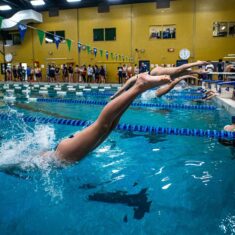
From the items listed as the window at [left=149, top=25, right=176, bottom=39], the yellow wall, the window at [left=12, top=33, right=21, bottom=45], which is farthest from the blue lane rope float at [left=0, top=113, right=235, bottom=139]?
the window at [left=12, top=33, right=21, bottom=45]

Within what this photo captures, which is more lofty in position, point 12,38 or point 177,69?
point 12,38

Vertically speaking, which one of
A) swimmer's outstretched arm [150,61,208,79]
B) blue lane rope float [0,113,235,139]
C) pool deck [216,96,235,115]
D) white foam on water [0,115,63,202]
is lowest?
white foam on water [0,115,63,202]

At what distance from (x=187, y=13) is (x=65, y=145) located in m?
19.3

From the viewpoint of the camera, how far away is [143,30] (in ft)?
67.8

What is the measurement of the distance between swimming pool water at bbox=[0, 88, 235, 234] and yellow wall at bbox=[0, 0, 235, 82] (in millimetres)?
16355

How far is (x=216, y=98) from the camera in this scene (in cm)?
893

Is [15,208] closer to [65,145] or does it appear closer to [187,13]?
[65,145]

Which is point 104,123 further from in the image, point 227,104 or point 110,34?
point 110,34

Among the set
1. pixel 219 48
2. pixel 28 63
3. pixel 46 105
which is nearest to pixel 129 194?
pixel 46 105

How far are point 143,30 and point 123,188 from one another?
1919 centimetres

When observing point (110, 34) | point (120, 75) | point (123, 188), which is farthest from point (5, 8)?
point (123, 188)

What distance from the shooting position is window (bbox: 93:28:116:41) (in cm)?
2133

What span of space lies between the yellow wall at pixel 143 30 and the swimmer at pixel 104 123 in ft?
61.0

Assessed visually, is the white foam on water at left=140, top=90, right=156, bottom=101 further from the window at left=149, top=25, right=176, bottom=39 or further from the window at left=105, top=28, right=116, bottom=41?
the window at left=105, top=28, right=116, bottom=41
